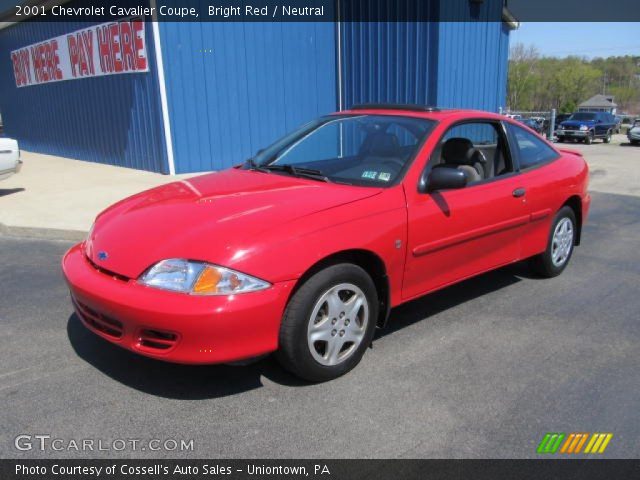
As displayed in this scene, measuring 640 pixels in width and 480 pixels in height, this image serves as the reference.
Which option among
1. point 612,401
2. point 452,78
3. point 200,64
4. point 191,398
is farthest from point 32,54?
point 612,401

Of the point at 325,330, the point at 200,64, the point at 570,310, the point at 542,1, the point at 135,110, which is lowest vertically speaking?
the point at 570,310

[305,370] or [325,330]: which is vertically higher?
[325,330]

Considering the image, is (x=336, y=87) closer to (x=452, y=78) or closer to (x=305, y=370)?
(x=452, y=78)

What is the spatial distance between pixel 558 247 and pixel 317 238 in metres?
2.96

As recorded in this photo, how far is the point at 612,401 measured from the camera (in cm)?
293

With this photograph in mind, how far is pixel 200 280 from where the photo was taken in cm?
268

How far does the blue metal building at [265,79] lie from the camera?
10266 millimetres

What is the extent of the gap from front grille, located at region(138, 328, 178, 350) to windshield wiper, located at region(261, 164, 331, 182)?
1.46 m

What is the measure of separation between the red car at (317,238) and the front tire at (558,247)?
0.54ft

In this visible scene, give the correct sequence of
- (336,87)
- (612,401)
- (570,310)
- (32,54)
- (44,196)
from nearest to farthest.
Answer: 1. (612,401)
2. (570,310)
3. (44,196)
4. (336,87)
5. (32,54)

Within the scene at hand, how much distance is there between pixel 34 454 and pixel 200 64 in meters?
9.11

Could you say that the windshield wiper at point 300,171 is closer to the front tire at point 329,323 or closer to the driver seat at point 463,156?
the front tire at point 329,323

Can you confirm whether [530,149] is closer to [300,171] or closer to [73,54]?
[300,171]
